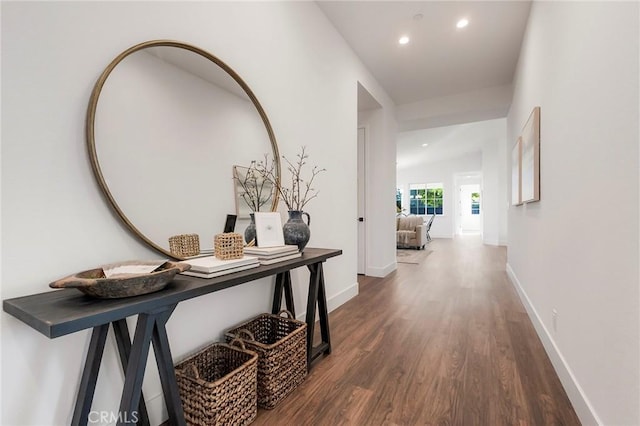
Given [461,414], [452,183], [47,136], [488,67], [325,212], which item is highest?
[488,67]

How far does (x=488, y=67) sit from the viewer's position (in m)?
3.76

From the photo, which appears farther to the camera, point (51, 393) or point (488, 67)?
point (488, 67)

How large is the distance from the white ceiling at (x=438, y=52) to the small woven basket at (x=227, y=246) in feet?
7.99

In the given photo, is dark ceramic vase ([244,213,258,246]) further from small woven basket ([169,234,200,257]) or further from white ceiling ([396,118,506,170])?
white ceiling ([396,118,506,170])

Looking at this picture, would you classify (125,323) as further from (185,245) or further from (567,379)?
(567,379)

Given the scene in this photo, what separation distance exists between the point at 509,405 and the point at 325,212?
5.98 ft

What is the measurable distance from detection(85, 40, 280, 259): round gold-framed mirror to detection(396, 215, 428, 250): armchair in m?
6.18

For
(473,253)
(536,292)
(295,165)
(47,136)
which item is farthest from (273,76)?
(473,253)

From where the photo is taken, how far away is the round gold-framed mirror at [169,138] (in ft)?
3.97

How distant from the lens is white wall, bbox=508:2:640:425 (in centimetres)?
99

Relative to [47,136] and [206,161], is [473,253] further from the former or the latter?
[47,136]

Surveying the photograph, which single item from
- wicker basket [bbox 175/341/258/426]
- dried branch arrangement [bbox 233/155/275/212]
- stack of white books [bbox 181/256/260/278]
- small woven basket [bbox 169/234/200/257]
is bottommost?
wicker basket [bbox 175/341/258/426]

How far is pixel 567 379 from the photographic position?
1.57 m

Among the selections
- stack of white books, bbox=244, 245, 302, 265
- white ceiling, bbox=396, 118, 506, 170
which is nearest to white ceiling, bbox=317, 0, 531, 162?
white ceiling, bbox=396, 118, 506, 170
